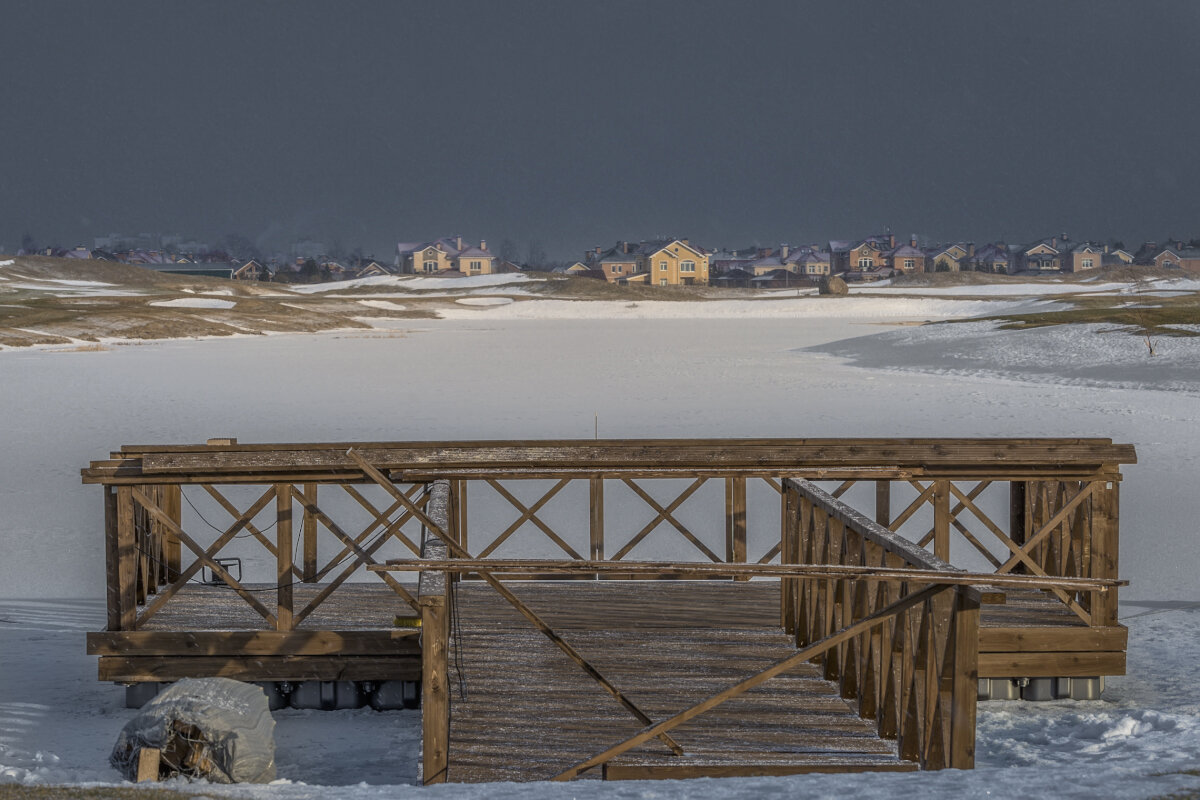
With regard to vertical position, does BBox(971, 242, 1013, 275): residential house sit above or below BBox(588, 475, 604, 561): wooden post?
above

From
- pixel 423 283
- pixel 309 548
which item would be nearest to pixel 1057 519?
pixel 309 548

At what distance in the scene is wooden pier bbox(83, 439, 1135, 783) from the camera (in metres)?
6.24

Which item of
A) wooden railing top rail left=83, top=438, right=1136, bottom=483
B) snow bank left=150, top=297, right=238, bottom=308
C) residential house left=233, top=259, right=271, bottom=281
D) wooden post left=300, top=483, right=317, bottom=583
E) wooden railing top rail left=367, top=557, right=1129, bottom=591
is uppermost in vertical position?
residential house left=233, top=259, right=271, bottom=281

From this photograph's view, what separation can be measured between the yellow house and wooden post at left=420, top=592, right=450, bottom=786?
148254mm

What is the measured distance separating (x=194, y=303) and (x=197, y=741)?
242ft

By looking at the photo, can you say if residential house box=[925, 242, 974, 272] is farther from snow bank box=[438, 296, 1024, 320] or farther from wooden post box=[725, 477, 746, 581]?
wooden post box=[725, 477, 746, 581]

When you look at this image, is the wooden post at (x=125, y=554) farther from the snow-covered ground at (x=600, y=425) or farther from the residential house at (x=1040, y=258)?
the residential house at (x=1040, y=258)

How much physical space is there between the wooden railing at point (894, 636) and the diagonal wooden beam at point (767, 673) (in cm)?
6

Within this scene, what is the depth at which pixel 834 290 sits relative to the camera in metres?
105

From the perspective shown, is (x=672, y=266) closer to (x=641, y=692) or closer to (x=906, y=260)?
(x=906, y=260)

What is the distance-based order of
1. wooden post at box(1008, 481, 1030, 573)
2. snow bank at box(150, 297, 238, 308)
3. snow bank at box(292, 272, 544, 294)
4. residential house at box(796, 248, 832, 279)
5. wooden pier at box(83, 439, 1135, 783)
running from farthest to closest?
residential house at box(796, 248, 832, 279) < snow bank at box(292, 272, 544, 294) < snow bank at box(150, 297, 238, 308) < wooden post at box(1008, 481, 1030, 573) < wooden pier at box(83, 439, 1135, 783)

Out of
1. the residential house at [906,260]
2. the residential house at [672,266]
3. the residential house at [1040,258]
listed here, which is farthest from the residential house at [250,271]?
the residential house at [1040,258]

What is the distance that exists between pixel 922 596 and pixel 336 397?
75.6 feet

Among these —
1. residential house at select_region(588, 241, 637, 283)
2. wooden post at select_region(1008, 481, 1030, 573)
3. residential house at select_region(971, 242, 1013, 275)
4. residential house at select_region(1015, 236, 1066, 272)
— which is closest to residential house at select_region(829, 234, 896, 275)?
residential house at select_region(971, 242, 1013, 275)
